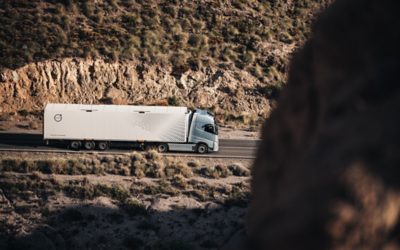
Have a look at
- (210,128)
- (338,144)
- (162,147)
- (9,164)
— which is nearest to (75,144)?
(9,164)

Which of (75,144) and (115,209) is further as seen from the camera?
(75,144)

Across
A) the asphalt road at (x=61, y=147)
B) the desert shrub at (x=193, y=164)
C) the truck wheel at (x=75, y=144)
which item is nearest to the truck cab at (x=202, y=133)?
the asphalt road at (x=61, y=147)

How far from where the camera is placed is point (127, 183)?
88.2 feet

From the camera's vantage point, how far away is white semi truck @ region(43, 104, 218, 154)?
31203 millimetres

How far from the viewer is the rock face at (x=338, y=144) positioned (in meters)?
6.66

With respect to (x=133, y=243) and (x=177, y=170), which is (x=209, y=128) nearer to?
(x=177, y=170)

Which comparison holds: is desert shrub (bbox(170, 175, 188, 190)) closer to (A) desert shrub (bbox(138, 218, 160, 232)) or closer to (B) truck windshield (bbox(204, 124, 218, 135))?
(A) desert shrub (bbox(138, 218, 160, 232))

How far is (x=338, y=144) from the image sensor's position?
7.08 m

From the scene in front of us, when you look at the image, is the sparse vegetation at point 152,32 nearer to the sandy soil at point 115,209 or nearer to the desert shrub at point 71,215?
the sandy soil at point 115,209

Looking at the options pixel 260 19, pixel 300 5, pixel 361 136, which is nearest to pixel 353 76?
pixel 361 136

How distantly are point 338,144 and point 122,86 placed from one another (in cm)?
3658

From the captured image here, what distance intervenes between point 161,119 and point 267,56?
59.3ft

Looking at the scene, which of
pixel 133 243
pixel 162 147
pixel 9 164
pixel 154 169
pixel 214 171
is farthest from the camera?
pixel 162 147

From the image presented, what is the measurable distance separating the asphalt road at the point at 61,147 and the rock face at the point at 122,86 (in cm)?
644
